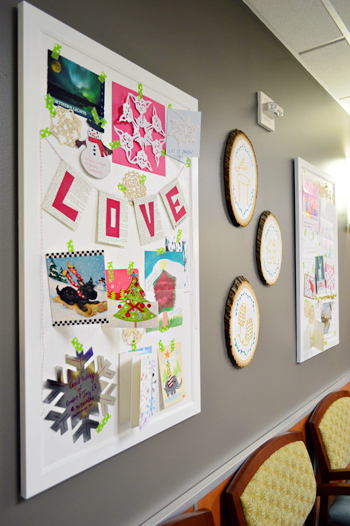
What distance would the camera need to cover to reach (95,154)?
A: 92cm

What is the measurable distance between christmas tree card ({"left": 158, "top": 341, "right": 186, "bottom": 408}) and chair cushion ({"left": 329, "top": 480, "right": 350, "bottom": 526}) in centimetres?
125

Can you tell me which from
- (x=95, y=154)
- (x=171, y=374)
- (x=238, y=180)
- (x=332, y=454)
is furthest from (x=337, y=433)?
(x=95, y=154)

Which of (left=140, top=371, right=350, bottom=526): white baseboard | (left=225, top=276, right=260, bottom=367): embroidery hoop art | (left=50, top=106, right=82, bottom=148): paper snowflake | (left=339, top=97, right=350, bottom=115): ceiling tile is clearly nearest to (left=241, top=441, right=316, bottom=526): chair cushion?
(left=140, top=371, right=350, bottom=526): white baseboard

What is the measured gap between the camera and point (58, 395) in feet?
2.73

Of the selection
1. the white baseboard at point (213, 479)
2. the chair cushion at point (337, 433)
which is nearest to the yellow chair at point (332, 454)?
the chair cushion at point (337, 433)

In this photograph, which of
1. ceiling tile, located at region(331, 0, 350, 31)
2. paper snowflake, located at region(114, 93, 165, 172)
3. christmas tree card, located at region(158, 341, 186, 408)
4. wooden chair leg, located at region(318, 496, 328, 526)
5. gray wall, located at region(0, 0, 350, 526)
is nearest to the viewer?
gray wall, located at region(0, 0, 350, 526)

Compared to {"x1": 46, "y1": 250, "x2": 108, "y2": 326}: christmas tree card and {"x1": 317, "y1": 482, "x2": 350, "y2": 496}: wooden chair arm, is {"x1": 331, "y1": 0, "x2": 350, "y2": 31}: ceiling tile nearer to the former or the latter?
{"x1": 46, "y1": 250, "x2": 108, "y2": 326}: christmas tree card

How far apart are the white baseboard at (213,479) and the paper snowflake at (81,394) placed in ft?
1.34

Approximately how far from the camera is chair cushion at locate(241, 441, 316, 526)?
4.39ft

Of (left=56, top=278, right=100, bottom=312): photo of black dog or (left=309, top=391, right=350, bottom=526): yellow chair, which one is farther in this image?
(left=309, top=391, right=350, bottom=526): yellow chair

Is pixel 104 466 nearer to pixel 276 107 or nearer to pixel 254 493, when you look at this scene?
pixel 254 493

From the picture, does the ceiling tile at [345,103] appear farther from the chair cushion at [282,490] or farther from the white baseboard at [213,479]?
the chair cushion at [282,490]

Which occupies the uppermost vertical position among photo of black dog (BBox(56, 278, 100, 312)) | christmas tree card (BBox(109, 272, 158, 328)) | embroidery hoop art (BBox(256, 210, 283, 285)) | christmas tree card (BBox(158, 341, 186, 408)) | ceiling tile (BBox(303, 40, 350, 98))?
ceiling tile (BBox(303, 40, 350, 98))

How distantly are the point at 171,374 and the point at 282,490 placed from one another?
782mm
